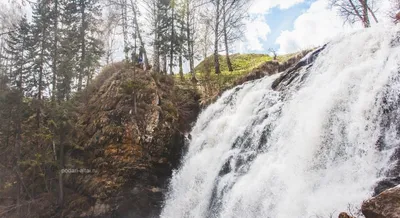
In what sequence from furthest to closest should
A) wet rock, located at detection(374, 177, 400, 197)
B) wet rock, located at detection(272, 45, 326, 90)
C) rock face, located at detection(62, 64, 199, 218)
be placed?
rock face, located at detection(62, 64, 199, 218)
wet rock, located at detection(272, 45, 326, 90)
wet rock, located at detection(374, 177, 400, 197)

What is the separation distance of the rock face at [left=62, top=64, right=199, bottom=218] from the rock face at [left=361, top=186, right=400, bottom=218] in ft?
33.4

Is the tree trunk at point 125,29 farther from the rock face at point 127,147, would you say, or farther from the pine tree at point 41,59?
the pine tree at point 41,59

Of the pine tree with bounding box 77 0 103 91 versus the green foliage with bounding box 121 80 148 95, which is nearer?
the green foliage with bounding box 121 80 148 95

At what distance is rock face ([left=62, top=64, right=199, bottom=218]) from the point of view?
44.6 ft

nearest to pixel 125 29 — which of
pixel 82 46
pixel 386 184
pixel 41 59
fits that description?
pixel 82 46

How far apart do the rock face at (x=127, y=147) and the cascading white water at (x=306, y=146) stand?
1.22m

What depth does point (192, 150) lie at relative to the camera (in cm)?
1442

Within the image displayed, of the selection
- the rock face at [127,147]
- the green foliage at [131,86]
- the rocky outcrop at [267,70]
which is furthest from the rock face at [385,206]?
the green foliage at [131,86]

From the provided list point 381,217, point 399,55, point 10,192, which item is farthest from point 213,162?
point 10,192

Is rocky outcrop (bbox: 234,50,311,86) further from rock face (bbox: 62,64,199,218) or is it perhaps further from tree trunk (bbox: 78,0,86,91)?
tree trunk (bbox: 78,0,86,91)

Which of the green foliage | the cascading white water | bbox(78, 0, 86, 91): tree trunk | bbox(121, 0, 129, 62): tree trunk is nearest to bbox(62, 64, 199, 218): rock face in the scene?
the green foliage

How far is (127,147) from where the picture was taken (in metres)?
14.5

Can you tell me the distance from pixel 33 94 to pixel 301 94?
44.8 feet

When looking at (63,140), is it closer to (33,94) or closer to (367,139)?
(33,94)
